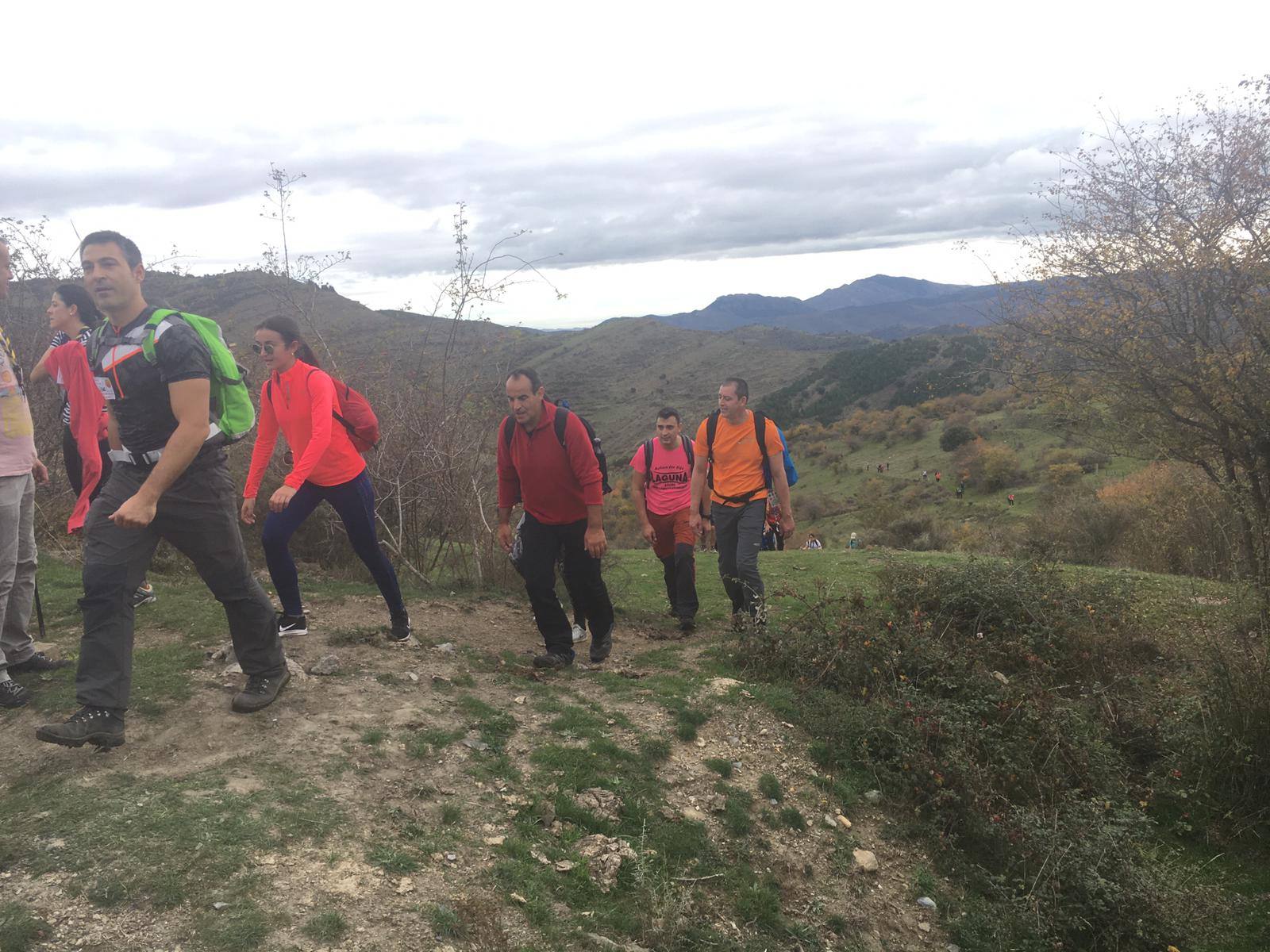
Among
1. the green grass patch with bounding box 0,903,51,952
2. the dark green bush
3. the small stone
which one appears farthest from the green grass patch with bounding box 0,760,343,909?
the dark green bush

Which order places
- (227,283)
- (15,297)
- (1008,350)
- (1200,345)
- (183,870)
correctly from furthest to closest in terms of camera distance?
(227,283), (1008,350), (15,297), (1200,345), (183,870)

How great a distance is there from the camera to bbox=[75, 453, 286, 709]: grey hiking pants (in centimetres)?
312

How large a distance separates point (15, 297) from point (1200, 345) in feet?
41.3

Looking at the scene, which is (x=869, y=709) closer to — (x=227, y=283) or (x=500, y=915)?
(x=500, y=915)

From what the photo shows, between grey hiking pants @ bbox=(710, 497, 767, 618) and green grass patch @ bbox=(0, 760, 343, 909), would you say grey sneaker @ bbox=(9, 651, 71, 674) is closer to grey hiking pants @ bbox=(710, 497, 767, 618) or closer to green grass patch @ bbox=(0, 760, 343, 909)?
green grass patch @ bbox=(0, 760, 343, 909)

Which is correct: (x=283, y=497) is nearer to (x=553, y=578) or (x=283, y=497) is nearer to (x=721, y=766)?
(x=553, y=578)

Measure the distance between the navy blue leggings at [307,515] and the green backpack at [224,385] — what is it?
1.17m

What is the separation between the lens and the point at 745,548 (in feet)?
18.5

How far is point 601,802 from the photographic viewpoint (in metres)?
3.43

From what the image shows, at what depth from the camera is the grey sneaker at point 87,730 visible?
3041 mm

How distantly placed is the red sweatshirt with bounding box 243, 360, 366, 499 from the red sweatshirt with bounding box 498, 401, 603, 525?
102cm

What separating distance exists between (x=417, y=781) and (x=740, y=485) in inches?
129

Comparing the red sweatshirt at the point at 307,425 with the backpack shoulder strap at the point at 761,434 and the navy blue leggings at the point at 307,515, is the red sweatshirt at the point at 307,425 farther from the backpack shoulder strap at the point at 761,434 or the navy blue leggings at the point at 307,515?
the backpack shoulder strap at the point at 761,434

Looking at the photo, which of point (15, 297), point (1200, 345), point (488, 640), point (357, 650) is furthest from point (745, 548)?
point (15, 297)
